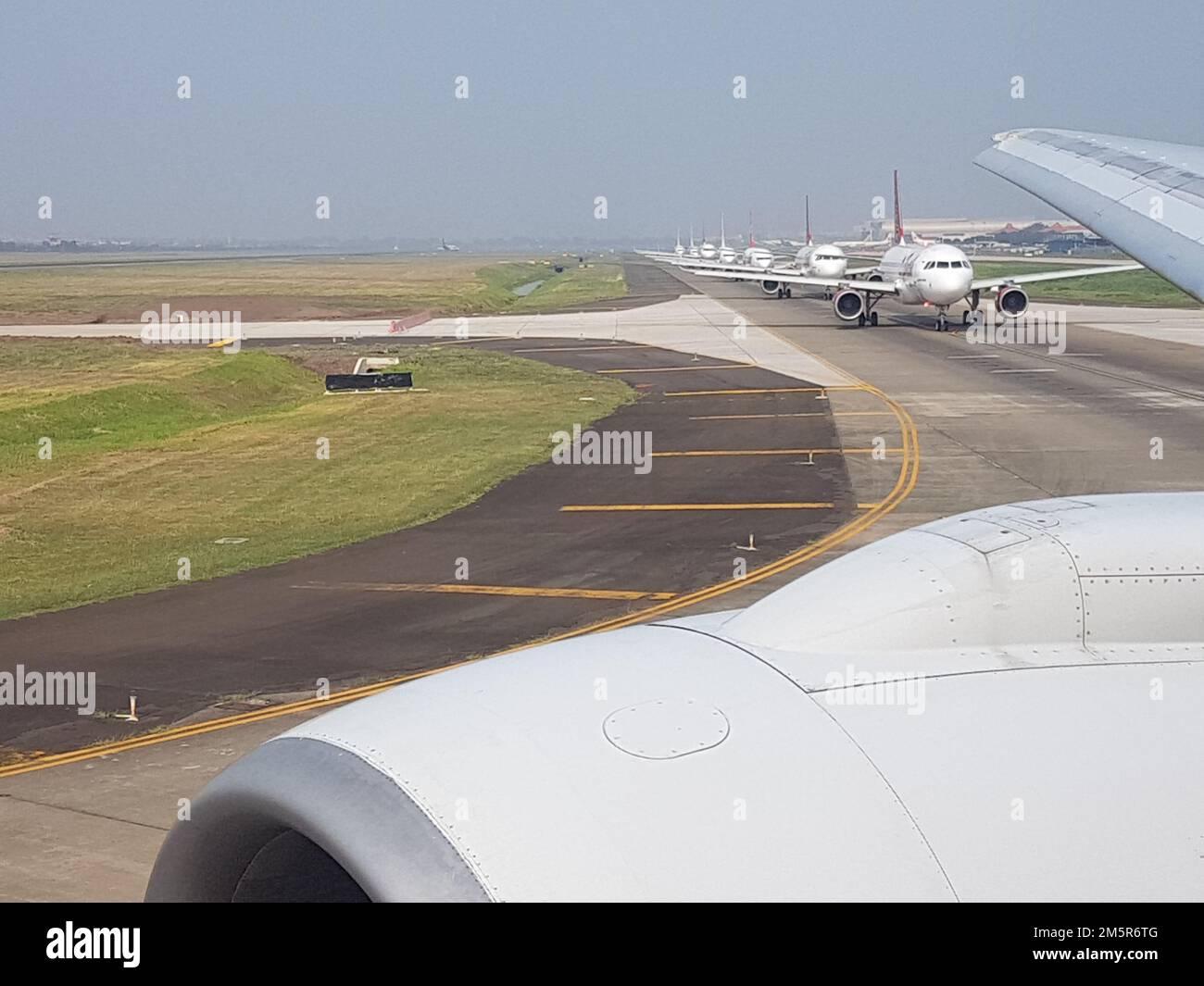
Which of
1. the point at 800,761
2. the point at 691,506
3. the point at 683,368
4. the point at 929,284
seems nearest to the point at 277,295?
the point at 929,284

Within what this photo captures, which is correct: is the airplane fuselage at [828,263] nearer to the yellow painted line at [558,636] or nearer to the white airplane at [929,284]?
the white airplane at [929,284]

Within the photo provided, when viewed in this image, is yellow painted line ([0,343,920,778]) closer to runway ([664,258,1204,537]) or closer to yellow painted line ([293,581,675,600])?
runway ([664,258,1204,537])

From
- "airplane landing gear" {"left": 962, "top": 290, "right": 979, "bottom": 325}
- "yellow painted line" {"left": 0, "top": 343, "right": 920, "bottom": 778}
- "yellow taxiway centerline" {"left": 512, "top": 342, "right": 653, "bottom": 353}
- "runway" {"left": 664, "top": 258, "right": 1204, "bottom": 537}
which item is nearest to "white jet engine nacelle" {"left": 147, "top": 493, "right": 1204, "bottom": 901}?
"yellow painted line" {"left": 0, "top": 343, "right": 920, "bottom": 778}

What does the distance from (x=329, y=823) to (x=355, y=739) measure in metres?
0.32

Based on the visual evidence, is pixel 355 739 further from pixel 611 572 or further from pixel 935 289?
pixel 935 289

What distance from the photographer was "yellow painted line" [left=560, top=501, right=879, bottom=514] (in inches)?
894

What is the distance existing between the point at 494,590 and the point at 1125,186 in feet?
35.7

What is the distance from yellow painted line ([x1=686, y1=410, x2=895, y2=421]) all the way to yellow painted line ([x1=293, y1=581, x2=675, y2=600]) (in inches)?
659

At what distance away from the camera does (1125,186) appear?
8289 millimetres

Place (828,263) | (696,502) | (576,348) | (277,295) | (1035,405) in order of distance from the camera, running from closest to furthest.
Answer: (696,502)
(1035,405)
(576,348)
(828,263)
(277,295)

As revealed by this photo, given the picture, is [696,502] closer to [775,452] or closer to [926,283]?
[775,452]

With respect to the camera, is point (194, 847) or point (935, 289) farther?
point (935, 289)
